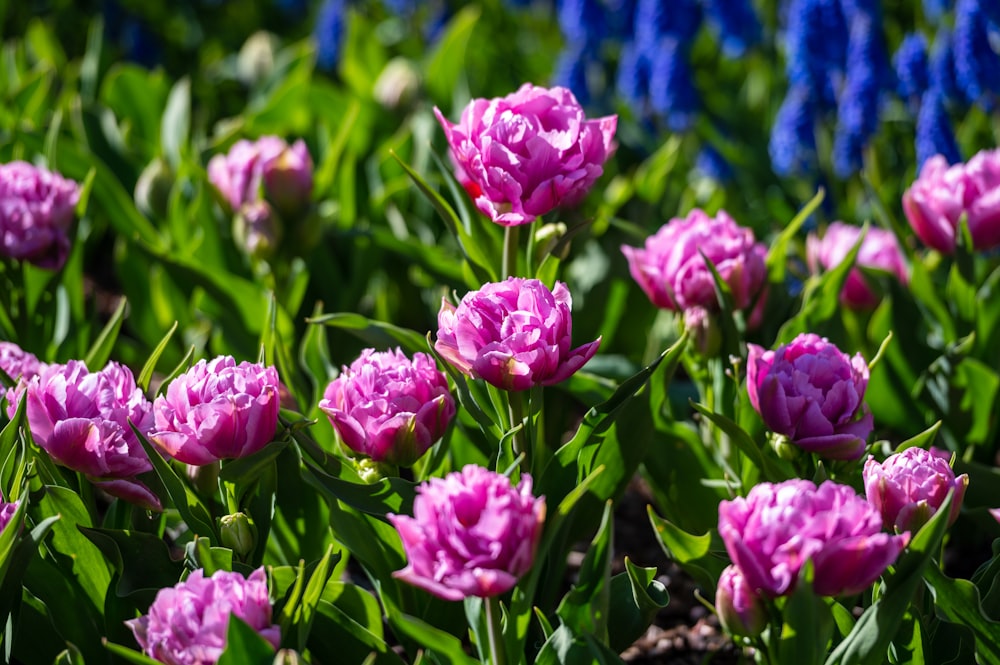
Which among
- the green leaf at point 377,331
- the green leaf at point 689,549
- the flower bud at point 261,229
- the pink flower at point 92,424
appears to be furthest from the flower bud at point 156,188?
the green leaf at point 689,549

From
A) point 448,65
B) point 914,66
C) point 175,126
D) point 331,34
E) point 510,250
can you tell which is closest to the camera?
point 510,250

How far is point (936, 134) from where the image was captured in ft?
7.35

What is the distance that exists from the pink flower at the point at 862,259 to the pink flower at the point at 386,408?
98 cm

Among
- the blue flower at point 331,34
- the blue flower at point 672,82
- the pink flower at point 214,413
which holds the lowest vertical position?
the blue flower at point 331,34

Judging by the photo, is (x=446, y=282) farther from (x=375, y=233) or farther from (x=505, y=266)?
Answer: (x=505, y=266)

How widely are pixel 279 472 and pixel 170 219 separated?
0.97 meters

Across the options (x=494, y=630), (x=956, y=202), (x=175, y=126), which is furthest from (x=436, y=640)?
(x=175, y=126)

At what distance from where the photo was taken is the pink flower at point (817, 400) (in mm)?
1229

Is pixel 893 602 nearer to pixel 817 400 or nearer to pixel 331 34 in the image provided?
pixel 817 400

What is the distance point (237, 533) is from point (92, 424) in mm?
199

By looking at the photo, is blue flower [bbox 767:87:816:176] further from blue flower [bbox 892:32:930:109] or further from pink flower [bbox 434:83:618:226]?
pink flower [bbox 434:83:618:226]

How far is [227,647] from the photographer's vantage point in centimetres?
101

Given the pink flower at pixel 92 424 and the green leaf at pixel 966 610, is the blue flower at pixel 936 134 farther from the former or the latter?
the pink flower at pixel 92 424

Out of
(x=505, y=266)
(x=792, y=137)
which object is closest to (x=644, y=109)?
(x=792, y=137)
